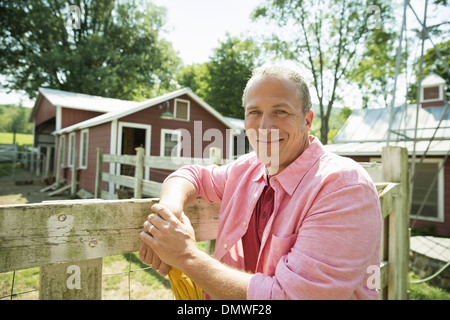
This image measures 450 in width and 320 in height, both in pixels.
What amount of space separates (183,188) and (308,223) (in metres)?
0.63

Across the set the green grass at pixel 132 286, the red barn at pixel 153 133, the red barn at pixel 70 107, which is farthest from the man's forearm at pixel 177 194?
the red barn at pixel 70 107

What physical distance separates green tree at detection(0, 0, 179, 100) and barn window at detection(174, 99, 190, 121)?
13.9 m

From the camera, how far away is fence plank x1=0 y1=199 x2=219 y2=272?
3.07ft

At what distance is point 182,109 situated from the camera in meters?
13.2

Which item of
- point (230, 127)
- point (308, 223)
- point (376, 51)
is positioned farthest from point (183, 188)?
point (376, 51)

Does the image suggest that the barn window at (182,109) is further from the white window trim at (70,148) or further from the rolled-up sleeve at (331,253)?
the rolled-up sleeve at (331,253)

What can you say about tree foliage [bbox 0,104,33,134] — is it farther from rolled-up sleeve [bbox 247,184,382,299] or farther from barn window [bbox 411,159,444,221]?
rolled-up sleeve [bbox 247,184,382,299]

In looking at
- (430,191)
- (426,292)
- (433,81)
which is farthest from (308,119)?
(433,81)

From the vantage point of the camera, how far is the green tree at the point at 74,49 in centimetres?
2411

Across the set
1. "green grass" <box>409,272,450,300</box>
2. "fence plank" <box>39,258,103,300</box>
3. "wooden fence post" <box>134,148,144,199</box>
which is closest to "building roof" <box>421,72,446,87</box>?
"green grass" <box>409,272,450,300</box>

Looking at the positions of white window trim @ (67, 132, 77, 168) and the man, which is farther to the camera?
white window trim @ (67, 132, 77, 168)

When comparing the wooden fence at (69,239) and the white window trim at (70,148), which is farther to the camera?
the white window trim at (70,148)

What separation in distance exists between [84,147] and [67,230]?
44.0 ft

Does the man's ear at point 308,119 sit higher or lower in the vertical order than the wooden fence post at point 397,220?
higher
